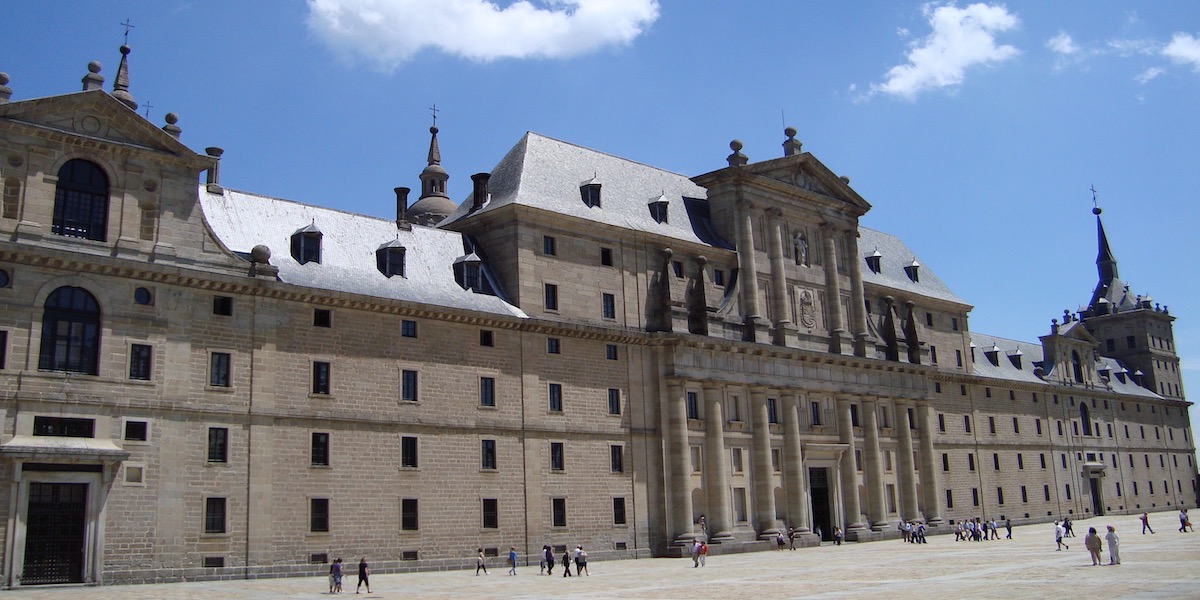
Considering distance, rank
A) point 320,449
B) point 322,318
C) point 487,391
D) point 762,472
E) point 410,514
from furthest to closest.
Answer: point 762,472 → point 487,391 → point 410,514 → point 322,318 → point 320,449

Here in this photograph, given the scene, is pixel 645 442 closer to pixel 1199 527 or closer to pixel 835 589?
pixel 835 589

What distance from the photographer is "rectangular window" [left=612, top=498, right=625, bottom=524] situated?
51.9 m

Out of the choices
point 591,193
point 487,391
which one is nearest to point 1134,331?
point 591,193

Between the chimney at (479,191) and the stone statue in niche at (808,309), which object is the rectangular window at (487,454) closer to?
the chimney at (479,191)

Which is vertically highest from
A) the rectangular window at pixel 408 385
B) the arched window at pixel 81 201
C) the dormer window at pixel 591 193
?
the dormer window at pixel 591 193

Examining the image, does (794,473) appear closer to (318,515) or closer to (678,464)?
(678,464)

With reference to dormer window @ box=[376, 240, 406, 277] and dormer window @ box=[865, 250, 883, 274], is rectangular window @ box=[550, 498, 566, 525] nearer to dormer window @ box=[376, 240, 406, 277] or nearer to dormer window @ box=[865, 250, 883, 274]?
dormer window @ box=[376, 240, 406, 277]

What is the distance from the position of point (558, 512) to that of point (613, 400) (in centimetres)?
647

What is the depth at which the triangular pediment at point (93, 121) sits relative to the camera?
37.3 metres

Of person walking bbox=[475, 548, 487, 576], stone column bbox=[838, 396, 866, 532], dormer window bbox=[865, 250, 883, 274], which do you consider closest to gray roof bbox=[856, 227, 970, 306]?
dormer window bbox=[865, 250, 883, 274]

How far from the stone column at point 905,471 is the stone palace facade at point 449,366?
14 cm

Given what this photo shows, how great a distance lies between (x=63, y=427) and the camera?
118 feet

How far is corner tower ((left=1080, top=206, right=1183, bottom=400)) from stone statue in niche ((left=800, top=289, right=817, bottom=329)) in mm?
65150

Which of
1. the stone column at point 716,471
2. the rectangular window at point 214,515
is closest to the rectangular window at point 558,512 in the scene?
the stone column at point 716,471
